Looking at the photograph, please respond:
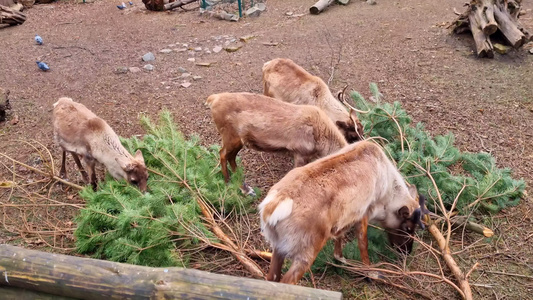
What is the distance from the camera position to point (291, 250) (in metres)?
3.63

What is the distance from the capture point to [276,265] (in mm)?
3803

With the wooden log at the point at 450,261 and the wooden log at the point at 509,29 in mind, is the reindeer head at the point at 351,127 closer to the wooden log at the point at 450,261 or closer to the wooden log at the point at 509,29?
the wooden log at the point at 450,261

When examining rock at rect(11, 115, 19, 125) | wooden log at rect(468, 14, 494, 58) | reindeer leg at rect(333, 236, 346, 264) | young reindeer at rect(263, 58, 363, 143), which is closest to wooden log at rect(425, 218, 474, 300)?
reindeer leg at rect(333, 236, 346, 264)

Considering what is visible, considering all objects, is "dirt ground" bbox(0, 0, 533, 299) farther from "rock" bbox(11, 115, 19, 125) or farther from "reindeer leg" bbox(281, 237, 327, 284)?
"reindeer leg" bbox(281, 237, 327, 284)

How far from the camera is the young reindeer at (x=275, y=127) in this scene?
533cm

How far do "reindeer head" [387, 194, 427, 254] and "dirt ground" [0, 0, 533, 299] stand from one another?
58cm

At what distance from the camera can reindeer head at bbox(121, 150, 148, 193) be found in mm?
5215

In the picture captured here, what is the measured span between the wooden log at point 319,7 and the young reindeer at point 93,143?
7.47 m

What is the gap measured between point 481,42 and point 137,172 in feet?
23.6

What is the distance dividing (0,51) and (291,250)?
30.7 ft

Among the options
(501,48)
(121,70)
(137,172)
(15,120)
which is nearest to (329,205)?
(137,172)

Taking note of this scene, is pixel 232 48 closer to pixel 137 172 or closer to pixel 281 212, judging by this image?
pixel 137 172

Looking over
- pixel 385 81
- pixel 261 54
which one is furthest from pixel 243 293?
pixel 261 54

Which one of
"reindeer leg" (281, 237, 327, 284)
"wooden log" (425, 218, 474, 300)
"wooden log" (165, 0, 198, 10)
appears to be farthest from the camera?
"wooden log" (165, 0, 198, 10)
